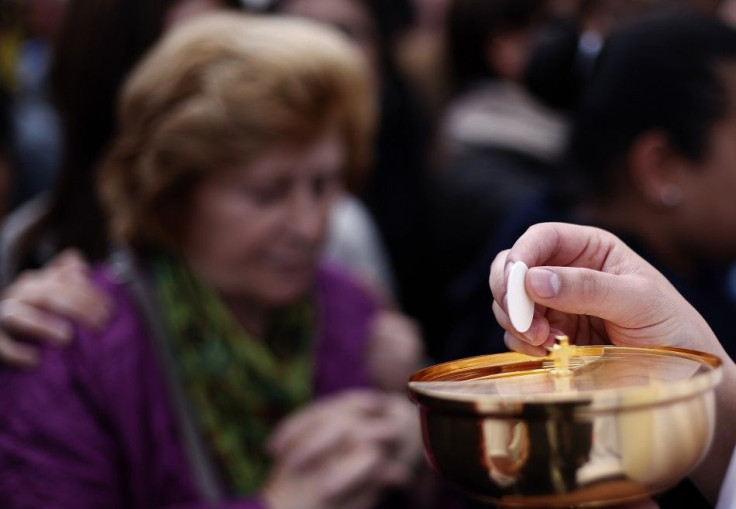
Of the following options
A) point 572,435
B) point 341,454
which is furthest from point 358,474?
point 572,435

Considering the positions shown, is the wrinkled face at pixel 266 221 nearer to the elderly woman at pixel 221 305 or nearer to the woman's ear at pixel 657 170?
the elderly woman at pixel 221 305

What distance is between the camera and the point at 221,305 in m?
1.81

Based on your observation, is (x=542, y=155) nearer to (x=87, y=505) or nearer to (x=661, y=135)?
(x=661, y=135)

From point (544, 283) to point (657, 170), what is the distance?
40.5 inches

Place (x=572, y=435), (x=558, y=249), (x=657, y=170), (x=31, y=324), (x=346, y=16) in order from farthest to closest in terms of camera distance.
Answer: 1. (x=346, y=16)
2. (x=657, y=170)
3. (x=31, y=324)
4. (x=558, y=249)
5. (x=572, y=435)

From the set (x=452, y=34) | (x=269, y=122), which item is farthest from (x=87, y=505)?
(x=452, y=34)

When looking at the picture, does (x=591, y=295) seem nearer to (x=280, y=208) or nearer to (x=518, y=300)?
(x=518, y=300)

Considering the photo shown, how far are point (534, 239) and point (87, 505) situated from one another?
1044 mm

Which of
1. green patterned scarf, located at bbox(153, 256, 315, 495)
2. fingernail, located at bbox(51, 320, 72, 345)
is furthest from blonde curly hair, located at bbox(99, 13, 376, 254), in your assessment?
fingernail, located at bbox(51, 320, 72, 345)

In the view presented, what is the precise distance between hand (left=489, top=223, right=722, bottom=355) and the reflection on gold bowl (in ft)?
0.27

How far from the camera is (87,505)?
4.96ft

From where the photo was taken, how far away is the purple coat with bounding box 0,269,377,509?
1.47 metres

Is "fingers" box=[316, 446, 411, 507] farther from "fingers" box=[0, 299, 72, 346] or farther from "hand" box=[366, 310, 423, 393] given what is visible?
"fingers" box=[0, 299, 72, 346]

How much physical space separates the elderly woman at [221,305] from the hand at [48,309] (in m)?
0.03
